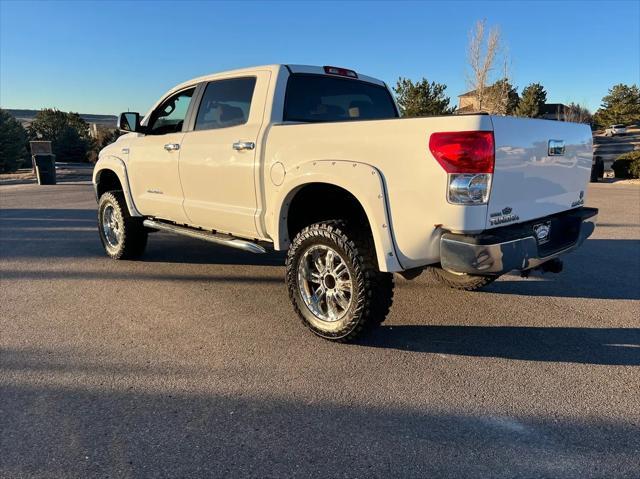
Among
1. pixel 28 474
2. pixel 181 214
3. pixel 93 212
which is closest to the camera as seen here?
pixel 28 474

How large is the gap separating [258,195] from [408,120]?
155 cm

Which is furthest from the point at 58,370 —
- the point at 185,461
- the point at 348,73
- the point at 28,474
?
the point at 348,73

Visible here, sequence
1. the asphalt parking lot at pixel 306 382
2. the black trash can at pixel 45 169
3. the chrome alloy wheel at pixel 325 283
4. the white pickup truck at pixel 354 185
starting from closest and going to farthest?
the asphalt parking lot at pixel 306 382
the white pickup truck at pixel 354 185
the chrome alloy wheel at pixel 325 283
the black trash can at pixel 45 169

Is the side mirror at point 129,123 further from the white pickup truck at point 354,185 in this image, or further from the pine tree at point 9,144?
the pine tree at point 9,144

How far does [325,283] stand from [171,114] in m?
3.09

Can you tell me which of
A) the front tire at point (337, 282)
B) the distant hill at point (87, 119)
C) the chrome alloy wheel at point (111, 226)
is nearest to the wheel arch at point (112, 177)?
the chrome alloy wheel at point (111, 226)

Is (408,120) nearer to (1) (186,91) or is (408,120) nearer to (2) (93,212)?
(1) (186,91)

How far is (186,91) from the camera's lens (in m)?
5.28

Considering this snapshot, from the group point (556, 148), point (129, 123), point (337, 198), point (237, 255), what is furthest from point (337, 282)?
point (129, 123)

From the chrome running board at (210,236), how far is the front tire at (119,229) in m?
0.30

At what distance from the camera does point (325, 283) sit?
3766 mm

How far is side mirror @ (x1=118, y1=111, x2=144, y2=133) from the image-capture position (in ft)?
18.5

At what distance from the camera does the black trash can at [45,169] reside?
57.7 feet

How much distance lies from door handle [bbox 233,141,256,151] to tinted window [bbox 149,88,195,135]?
131 centimetres
